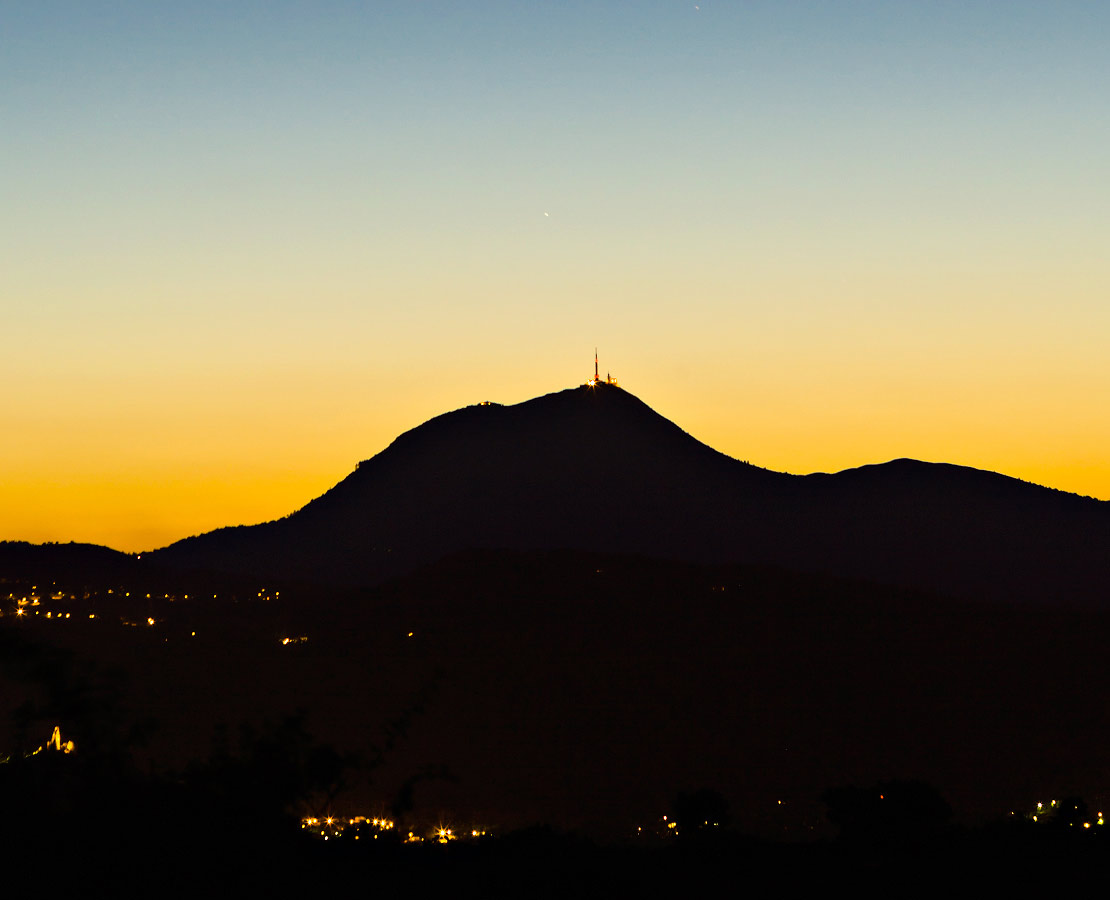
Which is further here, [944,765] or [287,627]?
[287,627]

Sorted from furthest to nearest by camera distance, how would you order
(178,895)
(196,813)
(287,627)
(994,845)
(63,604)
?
1. (287,627)
2. (63,604)
3. (994,845)
4. (196,813)
5. (178,895)

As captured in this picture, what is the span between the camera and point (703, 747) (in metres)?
125

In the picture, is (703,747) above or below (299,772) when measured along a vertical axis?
below

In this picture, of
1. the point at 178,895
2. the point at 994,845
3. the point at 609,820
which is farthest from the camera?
the point at 609,820

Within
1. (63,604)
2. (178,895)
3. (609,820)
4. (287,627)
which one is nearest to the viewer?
(178,895)

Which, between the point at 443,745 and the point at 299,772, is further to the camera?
the point at 443,745

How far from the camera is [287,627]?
504 ft

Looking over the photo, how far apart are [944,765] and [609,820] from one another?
36236 mm

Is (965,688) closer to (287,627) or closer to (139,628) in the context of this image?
(287,627)

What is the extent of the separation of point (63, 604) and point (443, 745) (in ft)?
145

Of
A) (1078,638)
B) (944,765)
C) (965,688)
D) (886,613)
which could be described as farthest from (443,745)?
(1078,638)

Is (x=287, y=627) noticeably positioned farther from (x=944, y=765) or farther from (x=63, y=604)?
(x=944, y=765)

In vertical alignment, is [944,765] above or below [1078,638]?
below

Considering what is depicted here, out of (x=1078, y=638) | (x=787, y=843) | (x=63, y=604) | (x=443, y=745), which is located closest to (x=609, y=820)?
(x=443, y=745)
